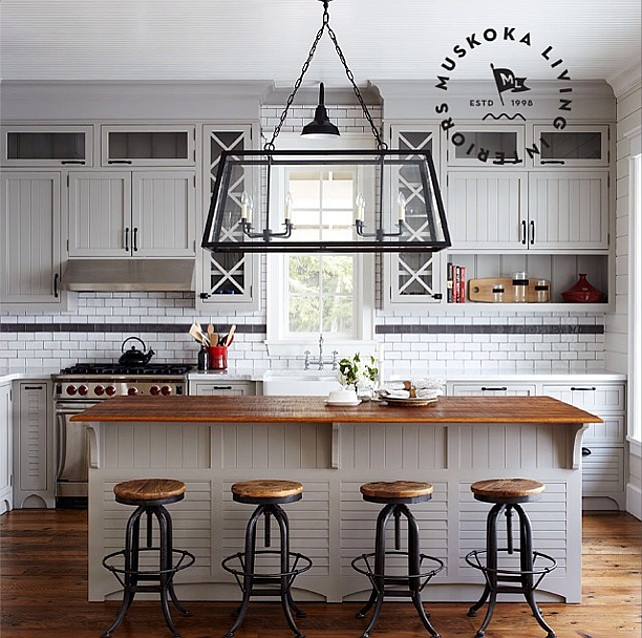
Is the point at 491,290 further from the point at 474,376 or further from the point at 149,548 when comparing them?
the point at 149,548

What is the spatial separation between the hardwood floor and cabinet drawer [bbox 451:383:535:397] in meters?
1.41

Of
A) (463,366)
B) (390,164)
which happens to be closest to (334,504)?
(390,164)

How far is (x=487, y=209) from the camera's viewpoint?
6438 millimetres

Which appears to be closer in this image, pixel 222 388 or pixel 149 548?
pixel 149 548

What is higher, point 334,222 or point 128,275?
point 334,222

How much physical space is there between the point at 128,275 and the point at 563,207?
3266 millimetres

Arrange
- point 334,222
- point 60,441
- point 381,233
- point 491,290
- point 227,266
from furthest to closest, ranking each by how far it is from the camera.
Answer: point 491,290, point 227,266, point 60,441, point 334,222, point 381,233

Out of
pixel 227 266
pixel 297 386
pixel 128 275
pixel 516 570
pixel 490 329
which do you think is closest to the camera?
pixel 516 570

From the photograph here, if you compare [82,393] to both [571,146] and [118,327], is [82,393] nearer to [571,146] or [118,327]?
[118,327]

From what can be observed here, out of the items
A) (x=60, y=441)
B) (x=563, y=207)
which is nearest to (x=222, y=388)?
(x=60, y=441)

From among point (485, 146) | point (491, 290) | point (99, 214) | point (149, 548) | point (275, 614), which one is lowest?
point (275, 614)

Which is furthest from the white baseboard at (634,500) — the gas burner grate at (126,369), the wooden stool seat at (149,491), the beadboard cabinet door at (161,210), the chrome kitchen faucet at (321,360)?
the beadboard cabinet door at (161,210)

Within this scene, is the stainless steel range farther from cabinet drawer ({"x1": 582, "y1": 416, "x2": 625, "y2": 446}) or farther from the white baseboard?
the white baseboard

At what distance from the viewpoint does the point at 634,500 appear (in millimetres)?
6031
